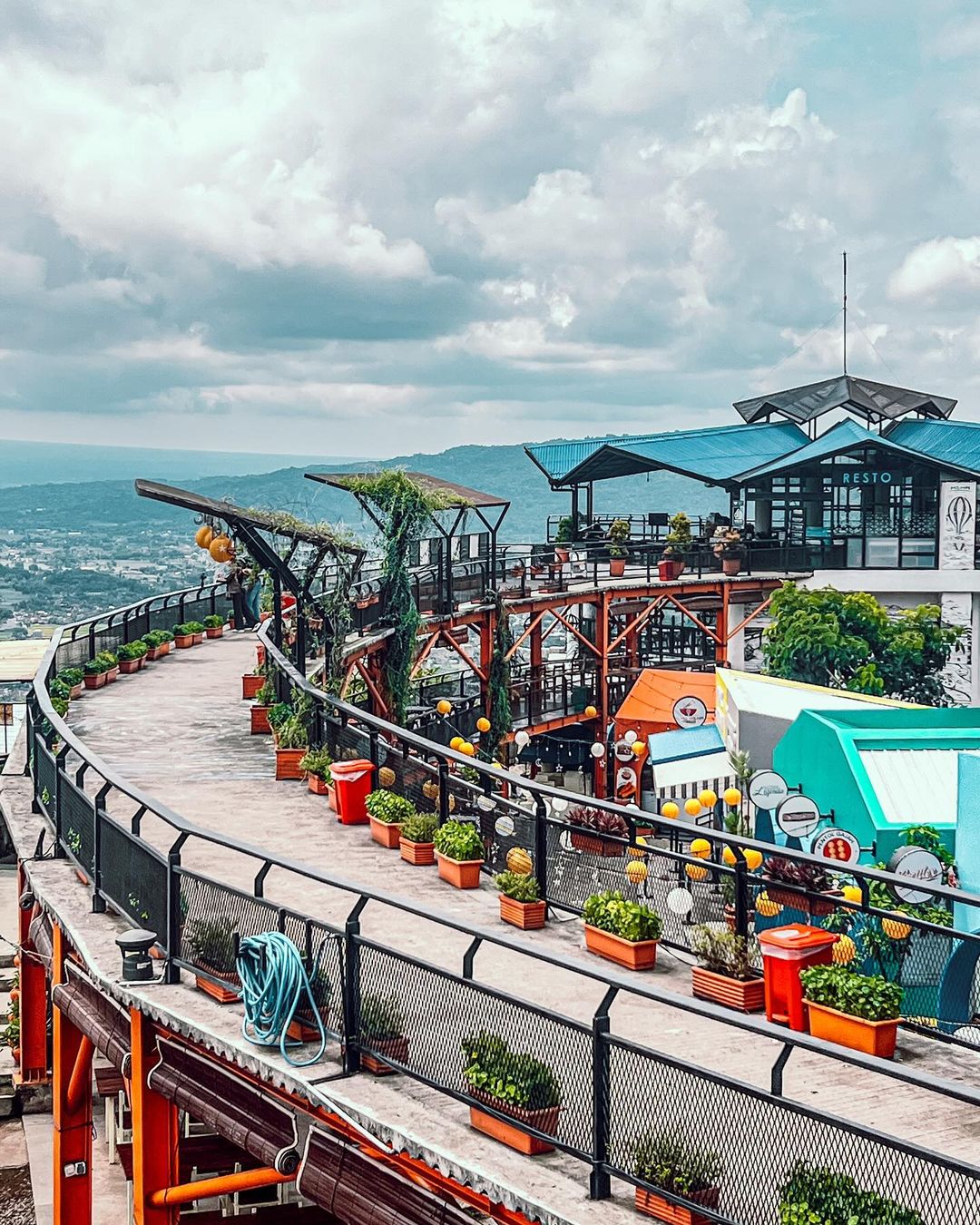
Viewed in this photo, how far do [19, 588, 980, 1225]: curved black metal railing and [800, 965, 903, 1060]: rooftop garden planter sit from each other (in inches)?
19.1

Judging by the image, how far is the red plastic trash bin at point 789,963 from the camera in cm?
1000

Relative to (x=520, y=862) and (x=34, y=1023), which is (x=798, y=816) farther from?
(x=34, y=1023)

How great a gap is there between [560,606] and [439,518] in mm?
12706

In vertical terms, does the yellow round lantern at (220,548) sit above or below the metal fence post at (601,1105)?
above

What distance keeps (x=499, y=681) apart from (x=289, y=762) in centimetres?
1998

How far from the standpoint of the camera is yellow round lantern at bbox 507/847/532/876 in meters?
12.9

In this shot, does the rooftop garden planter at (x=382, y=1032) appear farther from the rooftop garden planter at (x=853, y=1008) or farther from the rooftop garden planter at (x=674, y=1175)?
the rooftop garden planter at (x=853, y=1008)

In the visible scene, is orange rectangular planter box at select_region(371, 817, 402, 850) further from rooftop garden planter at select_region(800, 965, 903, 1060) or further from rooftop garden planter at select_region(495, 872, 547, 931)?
rooftop garden planter at select_region(800, 965, 903, 1060)

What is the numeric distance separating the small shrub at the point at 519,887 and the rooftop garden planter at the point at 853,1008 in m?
3.14

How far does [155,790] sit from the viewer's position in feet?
56.4

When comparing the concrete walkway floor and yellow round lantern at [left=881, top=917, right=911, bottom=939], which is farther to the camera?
yellow round lantern at [left=881, top=917, right=911, bottom=939]

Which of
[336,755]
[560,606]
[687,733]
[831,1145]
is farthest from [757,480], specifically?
[831,1145]

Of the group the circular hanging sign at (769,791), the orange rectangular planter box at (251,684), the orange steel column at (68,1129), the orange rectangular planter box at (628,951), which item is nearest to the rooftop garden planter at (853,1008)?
the orange rectangular planter box at (628,951)

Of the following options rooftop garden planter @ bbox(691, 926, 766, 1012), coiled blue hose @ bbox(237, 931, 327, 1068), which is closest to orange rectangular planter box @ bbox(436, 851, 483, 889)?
rooftop garden planter @ bbox(691, 926, 766, 1012)
